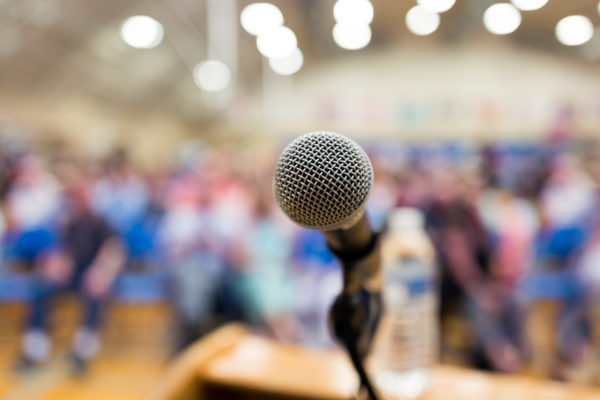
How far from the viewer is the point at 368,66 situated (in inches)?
368

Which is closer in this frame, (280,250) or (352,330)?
(352,330)

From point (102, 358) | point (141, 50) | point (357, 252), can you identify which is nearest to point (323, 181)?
point (357, 252)

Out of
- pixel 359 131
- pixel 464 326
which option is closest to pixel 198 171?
pixel 464 326

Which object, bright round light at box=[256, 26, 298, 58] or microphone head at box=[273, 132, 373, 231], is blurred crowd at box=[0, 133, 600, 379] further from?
bright round light at box=[256, 26, 298, 58]

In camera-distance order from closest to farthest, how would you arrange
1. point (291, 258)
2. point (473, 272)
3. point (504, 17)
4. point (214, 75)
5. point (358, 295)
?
point (358, 295) < point (473, 272) < point (291, 258) < point (504, 17) < point (214, 75)

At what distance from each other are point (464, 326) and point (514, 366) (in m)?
0.45

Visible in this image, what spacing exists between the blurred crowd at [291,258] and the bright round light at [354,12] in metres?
2.00

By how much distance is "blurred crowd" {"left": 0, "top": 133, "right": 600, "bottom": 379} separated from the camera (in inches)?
106

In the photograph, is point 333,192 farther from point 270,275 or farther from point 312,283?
point 270,275

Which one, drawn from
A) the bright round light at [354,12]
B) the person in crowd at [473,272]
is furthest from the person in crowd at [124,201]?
the bright round light at [354,12]

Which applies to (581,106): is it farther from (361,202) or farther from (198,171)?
(361,202)

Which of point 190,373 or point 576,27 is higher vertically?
point 576,27

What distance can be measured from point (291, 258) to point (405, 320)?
199 centimetres

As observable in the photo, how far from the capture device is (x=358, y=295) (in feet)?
2.03
